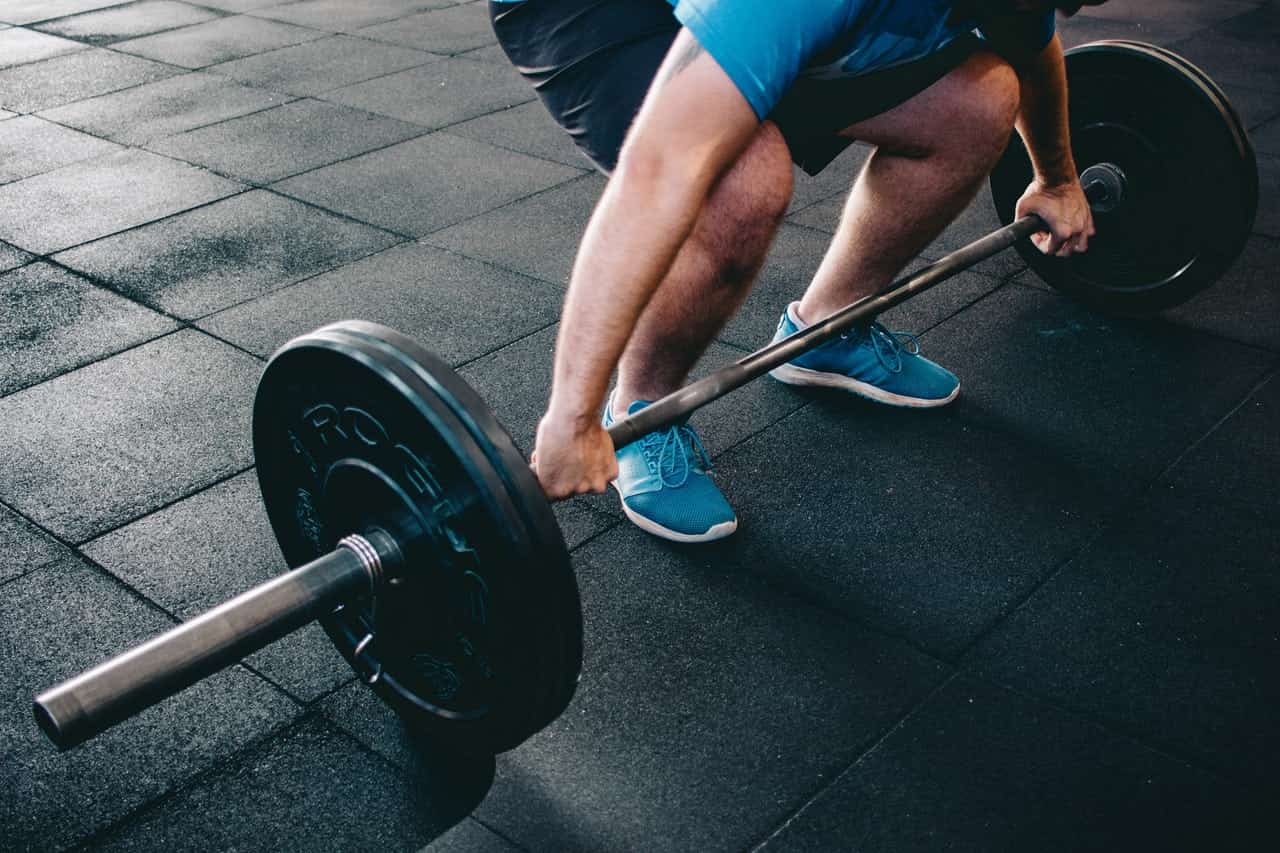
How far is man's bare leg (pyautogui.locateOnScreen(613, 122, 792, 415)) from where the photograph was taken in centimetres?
160

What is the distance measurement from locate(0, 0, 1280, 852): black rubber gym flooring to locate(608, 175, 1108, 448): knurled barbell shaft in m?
0.31

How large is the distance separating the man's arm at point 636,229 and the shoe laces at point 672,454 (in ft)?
1.69

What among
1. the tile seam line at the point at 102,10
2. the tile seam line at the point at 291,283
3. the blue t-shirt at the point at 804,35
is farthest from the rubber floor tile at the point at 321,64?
the blue t-shirt at the point at 804,35

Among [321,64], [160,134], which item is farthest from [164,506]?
[321,64]

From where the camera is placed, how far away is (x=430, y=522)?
48.6 inches

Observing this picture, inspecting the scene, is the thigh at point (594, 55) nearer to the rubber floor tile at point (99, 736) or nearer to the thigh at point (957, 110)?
the thigh at point (957, 110)

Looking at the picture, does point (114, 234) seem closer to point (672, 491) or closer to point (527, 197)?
point (527, 197)

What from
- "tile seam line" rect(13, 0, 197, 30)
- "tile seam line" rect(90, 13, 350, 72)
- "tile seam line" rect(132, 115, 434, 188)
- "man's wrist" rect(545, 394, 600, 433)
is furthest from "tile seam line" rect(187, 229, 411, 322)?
"tile seam line" rect(13, 0, 197, 30)

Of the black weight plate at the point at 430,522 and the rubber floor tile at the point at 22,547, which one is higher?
the black weight plate at the point at 430,522

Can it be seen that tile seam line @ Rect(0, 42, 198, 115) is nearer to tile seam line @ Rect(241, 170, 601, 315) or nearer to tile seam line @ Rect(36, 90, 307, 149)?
tile seam line @ Rect(36, 90, 307, 149)

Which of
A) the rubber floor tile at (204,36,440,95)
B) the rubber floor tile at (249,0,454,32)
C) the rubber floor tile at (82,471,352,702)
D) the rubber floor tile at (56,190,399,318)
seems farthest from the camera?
the rubber floor tile at (249,0,454,32)

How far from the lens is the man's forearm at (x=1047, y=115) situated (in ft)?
6.28

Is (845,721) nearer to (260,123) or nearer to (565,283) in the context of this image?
(565,283)

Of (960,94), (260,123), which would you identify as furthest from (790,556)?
(260,123)
